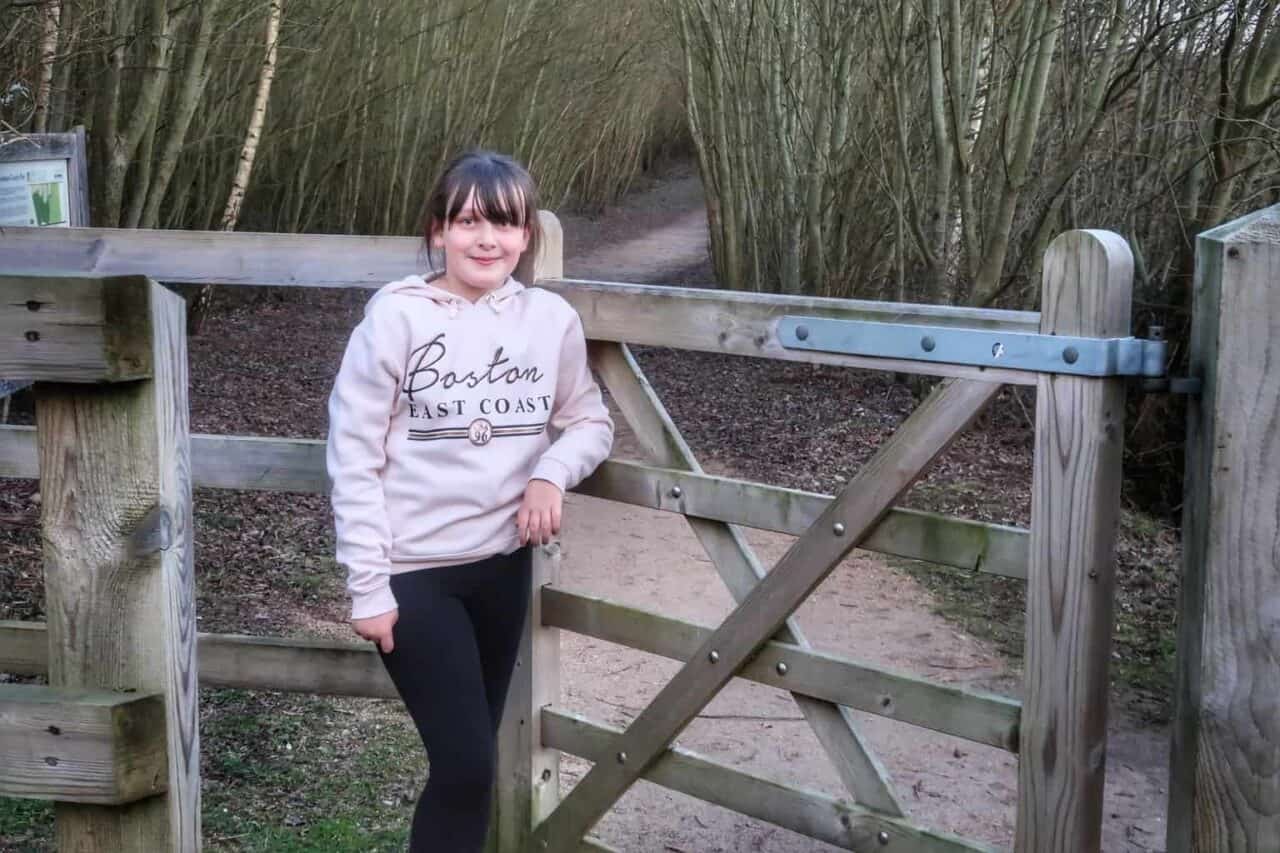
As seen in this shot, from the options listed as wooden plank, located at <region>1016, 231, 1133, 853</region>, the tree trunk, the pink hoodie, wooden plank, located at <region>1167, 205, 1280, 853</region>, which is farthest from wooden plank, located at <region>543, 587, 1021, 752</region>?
the tree trunk

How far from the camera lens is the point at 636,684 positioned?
5.71 meters

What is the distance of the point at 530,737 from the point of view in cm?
352

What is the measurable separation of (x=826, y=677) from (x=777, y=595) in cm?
19

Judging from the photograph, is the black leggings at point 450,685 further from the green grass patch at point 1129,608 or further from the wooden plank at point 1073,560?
the green grass patch at point 1129,608

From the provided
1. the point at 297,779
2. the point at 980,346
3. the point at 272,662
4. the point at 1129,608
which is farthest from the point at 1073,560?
the point at 1129,608

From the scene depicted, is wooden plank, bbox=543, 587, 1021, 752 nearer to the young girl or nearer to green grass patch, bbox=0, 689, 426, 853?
the young girl

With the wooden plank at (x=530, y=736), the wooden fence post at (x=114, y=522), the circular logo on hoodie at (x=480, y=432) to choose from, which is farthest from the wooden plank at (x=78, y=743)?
the wooden plank at (x=530, y=736)

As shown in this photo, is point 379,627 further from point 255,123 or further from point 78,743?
point 255,123

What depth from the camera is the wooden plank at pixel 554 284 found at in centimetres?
266

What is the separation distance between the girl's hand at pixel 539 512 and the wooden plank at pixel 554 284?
0.45 m

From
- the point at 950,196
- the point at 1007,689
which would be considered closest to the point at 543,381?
the point at 1007,689

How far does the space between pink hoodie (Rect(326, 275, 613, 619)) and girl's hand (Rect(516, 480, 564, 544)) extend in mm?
22

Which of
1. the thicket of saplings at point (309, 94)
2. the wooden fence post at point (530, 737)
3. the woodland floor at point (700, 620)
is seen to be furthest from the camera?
the thicket of saplings at point (309, 94)

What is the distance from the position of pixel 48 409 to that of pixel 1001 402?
923cm
